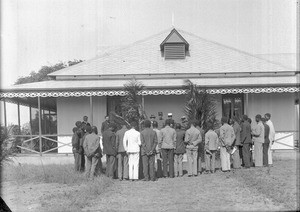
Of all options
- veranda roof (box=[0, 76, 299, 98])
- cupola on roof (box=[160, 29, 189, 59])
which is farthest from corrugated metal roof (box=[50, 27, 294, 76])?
veranda roof (box=[0, 76, 299, 98])

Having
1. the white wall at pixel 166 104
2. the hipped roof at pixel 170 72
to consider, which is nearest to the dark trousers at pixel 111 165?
the hipped roof at pixel 170 72

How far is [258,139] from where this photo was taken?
13766mm

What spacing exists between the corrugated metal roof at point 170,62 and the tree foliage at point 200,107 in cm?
390

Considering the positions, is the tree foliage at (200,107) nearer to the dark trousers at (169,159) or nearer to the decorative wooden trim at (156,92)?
the decorative wooden trim at (156,92)

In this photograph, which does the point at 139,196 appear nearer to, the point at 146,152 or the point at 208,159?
the point at 146,152

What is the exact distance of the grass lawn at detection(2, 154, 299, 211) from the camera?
8656mm

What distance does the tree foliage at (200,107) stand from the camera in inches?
611

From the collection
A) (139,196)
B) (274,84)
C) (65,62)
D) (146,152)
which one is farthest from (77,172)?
(65,62)

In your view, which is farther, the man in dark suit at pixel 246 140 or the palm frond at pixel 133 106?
the palm frond at pixel 133 106

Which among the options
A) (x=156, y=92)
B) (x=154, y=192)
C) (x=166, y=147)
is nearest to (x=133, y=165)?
(x=166, y=147)

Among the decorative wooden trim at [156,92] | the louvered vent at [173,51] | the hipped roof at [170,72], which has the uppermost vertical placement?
the louvered vent at [173,51]

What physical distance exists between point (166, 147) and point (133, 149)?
40.5 inches

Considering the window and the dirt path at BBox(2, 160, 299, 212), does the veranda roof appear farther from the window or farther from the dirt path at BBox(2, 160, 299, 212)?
the dirt path at BBox(2, 160, 299, 212)

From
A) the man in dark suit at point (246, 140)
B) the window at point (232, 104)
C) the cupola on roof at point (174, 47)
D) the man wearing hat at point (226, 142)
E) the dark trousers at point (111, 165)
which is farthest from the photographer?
the cupola on roof at point (174, 47)
